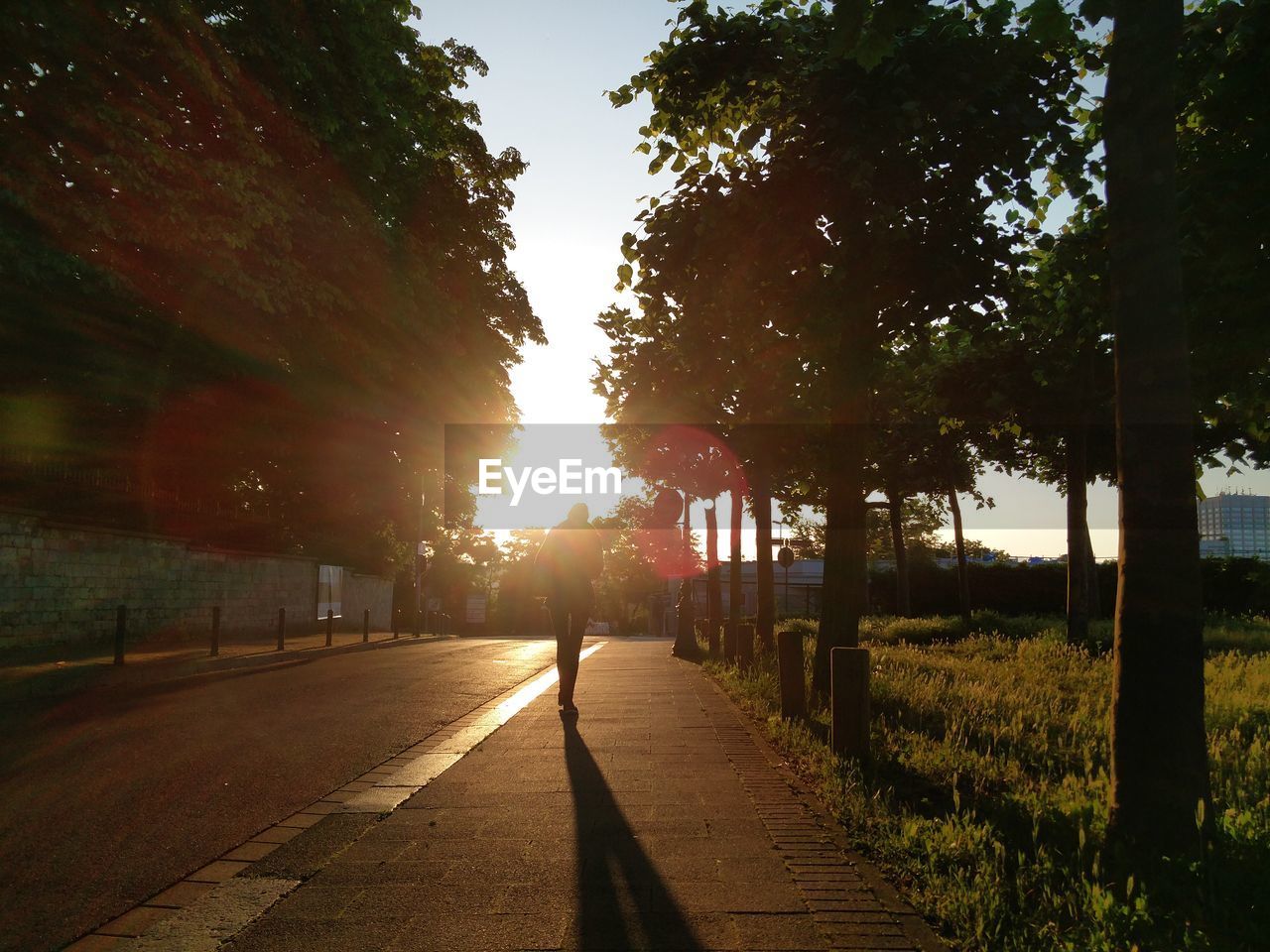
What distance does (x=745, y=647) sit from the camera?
13383mm

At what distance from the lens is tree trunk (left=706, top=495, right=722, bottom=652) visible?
1819cm

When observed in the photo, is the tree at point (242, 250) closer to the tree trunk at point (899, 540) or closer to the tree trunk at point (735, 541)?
the tree trunk at point (735, 541)

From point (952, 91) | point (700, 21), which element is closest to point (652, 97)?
point (700, 21)

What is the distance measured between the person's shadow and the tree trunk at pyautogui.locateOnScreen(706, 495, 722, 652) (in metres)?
12.3

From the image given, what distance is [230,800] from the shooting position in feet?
17.8

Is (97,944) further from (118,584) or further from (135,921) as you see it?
(118,584)

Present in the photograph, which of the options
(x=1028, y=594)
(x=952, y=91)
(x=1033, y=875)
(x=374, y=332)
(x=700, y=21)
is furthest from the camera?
(x=1028, y=594)

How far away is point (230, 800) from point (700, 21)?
25.4ft

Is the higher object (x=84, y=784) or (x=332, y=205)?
(x=332, y=205)

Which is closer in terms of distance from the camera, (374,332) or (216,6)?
(216,6)

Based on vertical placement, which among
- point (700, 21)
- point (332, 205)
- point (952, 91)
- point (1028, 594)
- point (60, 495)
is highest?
point (332, 205)

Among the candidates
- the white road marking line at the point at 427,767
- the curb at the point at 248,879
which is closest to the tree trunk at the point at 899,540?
the white road marking line at the point at 427,767

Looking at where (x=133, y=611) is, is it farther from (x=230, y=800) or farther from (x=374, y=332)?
(x=230, y=800)

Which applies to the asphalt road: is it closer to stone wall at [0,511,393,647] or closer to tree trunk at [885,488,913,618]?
stone wall at [0,511,393,647]
